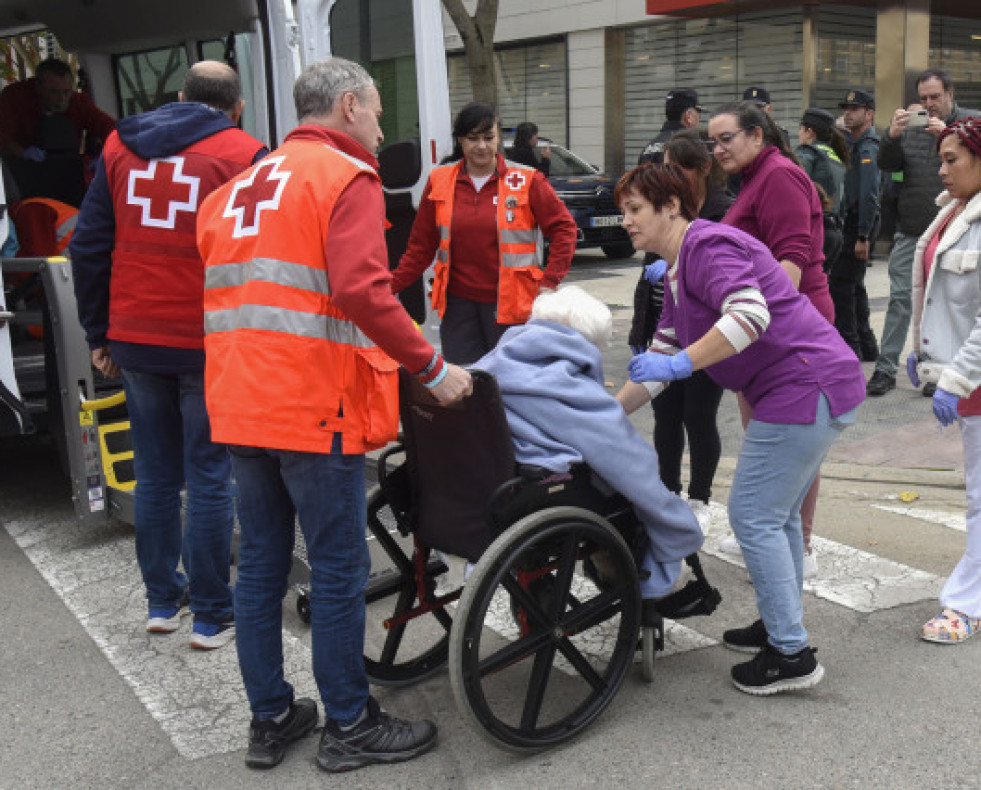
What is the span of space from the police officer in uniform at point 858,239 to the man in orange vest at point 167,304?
216 inches

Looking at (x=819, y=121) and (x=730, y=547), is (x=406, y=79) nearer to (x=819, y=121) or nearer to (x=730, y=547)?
(x=730, y=547)

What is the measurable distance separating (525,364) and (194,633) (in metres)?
1.64

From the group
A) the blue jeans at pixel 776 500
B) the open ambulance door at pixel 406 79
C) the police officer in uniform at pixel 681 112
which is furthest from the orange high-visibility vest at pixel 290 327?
the police officer in uniform at pixel 681 112

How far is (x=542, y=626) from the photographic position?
3217 mm

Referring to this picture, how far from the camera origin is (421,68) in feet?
19.6

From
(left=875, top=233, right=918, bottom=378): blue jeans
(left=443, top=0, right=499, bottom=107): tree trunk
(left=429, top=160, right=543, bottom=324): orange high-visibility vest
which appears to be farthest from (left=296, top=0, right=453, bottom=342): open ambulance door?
(left=443, top=0, right=499, bottom=107): tree trunk

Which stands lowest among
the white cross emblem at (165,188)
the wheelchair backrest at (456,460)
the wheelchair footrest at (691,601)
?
the wheelchair footrest at (691,601)

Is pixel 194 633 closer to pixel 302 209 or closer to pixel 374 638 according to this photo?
pixel 374 638

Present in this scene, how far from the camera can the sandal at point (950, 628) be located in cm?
387

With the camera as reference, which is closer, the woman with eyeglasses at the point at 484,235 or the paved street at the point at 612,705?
the paved street at the point at 612,705

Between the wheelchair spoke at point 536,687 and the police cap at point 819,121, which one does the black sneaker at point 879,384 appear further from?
the wheelchair spoke at point 536,687

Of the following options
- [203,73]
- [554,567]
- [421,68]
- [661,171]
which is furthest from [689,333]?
[421,68]

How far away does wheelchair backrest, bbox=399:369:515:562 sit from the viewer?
3143 millimetres

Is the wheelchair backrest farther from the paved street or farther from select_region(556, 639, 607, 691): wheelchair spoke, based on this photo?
the paved street
